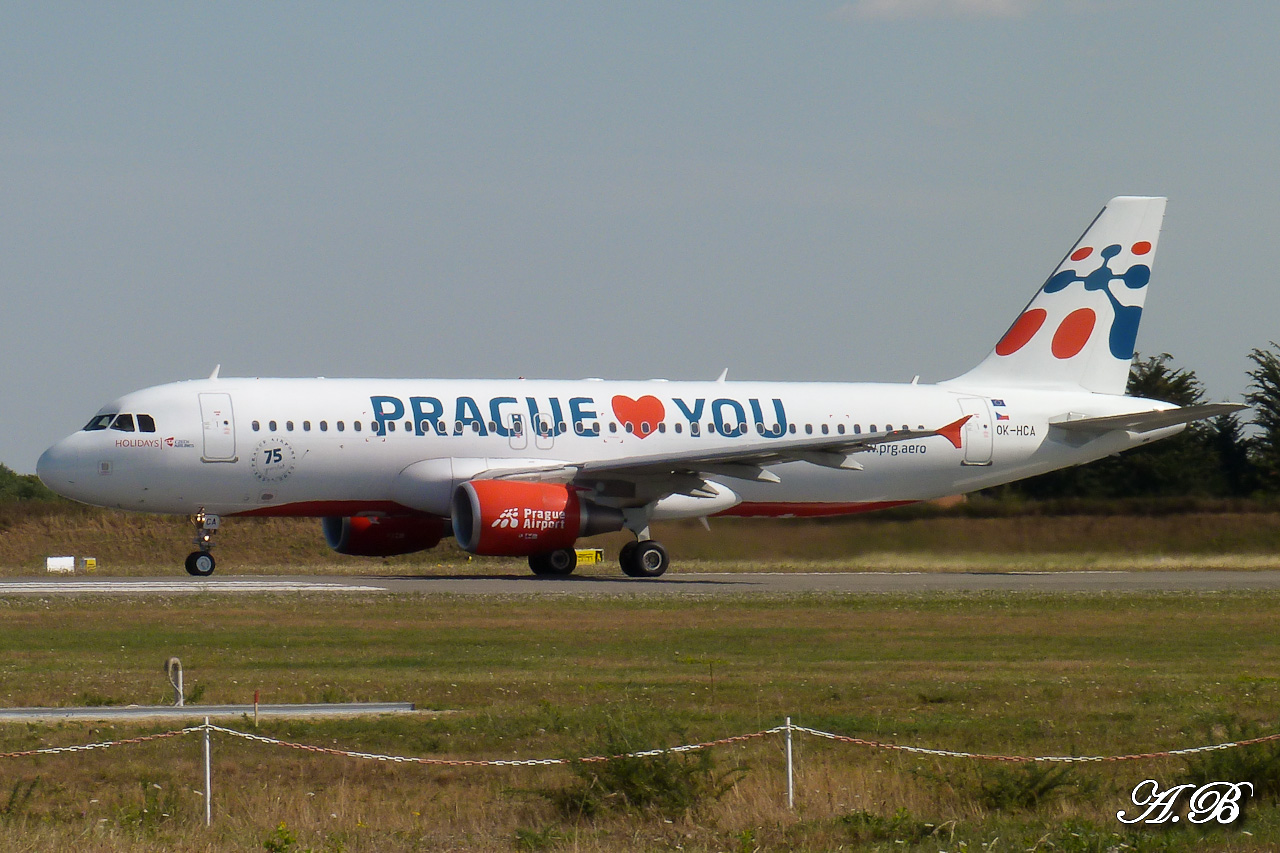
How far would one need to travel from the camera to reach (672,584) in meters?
30.8

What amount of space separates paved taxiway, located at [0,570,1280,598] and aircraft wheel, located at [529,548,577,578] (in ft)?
1.30

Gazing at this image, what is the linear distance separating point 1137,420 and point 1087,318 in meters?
3.69

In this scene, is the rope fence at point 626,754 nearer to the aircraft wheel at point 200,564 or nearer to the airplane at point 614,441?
the airplane at point 614,441

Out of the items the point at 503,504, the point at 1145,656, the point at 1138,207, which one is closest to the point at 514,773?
the point at 1145,656

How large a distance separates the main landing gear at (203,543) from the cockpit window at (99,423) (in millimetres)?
2514

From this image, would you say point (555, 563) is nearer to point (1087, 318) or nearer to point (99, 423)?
point (99, 423)

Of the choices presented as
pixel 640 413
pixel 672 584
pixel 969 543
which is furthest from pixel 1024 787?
pixel 969 543

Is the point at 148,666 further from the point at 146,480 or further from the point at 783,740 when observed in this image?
the point at 146,480

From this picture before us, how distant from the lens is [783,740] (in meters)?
12.7

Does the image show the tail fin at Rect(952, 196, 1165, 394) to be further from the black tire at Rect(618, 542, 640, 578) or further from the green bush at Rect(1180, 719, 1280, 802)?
the green bush at Rect(1180, 719, 1280, 802)

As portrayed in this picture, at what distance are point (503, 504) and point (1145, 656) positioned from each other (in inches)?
590

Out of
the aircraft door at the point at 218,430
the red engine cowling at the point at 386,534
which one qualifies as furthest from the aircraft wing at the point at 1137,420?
the aircraft door at the point at 218,430

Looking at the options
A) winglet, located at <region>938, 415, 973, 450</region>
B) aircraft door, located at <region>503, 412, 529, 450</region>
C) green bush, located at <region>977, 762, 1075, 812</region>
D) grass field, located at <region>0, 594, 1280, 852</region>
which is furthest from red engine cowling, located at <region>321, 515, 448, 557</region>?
green bush, located at <region>977, 762, 1075, 812</region>

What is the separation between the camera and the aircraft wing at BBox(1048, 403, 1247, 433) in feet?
116
